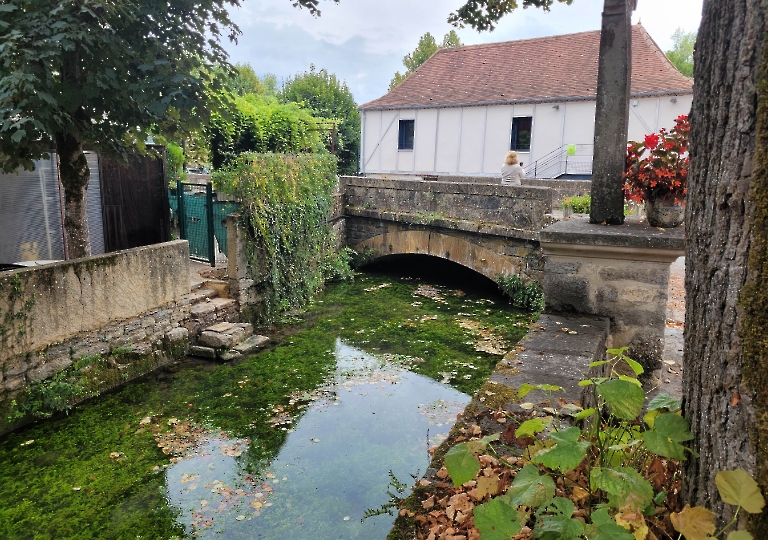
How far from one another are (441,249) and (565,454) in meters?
9.32

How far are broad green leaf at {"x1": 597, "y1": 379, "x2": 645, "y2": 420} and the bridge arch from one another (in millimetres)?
8311

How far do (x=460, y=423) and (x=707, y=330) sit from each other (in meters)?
1.16

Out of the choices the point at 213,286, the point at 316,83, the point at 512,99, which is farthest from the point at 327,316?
the point at 316,83

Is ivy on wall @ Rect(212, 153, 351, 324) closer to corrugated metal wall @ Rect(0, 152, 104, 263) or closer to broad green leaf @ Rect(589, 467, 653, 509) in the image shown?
corrugated metal wall @ Rect(0, 152, 104, 263)

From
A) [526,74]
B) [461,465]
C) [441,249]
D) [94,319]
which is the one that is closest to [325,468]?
[94,319]

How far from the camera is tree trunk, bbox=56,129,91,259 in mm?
5398

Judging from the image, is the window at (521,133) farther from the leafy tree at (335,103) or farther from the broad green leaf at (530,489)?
the broad green leaf at (530,489)

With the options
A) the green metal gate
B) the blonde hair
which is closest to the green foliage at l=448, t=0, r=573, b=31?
the green metal gate

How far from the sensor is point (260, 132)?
32.4 feet

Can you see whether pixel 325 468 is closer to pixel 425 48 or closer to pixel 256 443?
pixel 256 443

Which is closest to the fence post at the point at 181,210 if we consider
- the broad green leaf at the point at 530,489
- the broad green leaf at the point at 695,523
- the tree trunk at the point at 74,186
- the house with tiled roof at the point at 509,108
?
the tree trunk at the point at 74,186

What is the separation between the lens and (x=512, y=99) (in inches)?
732

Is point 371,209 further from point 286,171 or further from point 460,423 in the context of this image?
point 460,423

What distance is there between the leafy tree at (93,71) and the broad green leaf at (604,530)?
4362 millimetres
